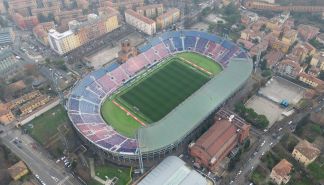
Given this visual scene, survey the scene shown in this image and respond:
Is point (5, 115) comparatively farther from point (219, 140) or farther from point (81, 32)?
point (219, 140)

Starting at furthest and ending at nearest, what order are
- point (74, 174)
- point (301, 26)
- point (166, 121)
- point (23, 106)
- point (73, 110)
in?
point (301, 26), point (23, 106), point (73, 110), point (166, 121), point (74, 174)

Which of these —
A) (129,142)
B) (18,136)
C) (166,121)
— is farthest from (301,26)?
(18,136)

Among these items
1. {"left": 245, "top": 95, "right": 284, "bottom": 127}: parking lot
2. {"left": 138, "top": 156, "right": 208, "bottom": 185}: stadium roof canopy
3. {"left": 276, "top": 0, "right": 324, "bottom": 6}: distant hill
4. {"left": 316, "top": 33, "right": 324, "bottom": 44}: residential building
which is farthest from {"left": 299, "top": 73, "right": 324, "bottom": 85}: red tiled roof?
{"left": 276, "top": 0, "right": 324, "bottom": 6}: distant hill

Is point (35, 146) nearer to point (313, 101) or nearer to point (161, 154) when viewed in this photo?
point (161, 154)

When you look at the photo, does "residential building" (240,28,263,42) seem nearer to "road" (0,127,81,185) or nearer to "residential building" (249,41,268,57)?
"residential building" (249,41,268,57)

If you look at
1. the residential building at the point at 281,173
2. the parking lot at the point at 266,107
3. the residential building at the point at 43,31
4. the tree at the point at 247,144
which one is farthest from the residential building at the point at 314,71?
the residential building at the point at 43,31

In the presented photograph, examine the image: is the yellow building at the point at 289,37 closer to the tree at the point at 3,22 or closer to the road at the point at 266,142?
the road at the point at 266,142
